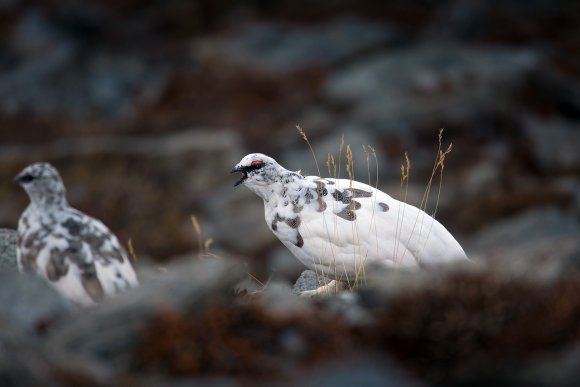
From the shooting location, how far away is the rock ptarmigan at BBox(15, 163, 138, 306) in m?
5.32

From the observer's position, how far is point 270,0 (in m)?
27.9

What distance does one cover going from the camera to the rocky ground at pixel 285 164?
174 inches

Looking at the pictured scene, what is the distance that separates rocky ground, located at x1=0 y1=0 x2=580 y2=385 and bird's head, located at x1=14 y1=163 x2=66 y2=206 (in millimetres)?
754

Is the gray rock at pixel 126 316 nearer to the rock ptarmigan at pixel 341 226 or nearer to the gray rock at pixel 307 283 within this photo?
the rock ptarmigan at pixel 341 226

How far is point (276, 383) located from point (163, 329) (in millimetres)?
673

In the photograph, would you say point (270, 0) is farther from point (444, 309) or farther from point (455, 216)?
point (444, 309)

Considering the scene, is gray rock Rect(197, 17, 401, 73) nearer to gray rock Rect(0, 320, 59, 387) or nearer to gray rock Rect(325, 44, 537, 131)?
gray rock Rect(325, 44, 537, 131)

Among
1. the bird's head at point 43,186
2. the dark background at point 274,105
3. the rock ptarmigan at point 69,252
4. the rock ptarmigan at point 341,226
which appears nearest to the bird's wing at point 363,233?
the rock ptarmigan at point 341,226

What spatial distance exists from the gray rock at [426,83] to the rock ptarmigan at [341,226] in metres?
13.3

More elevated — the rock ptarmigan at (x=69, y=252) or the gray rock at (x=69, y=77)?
the gray rock at (x=69, y=77)

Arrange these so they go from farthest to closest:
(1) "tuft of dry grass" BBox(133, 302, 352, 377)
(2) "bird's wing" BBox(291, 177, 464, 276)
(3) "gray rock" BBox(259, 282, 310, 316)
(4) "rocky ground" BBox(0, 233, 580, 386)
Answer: (2) "bird's wing" BBox(291, 177, 464, 276) < (3) "gray rock" BBox(259, 282, 310, 316) < (1) "tuft of dry grass" BBox(133, 302, 352, 377) < (4) "rocky ground" BBox(0, 233, 580, 386)

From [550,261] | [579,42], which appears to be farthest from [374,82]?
[550,261]

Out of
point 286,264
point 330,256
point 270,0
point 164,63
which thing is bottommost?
point 330,256

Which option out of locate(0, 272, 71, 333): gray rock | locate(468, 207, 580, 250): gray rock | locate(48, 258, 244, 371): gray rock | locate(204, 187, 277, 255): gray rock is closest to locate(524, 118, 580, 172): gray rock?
locate(468, 207, 580, 250): gray rock
